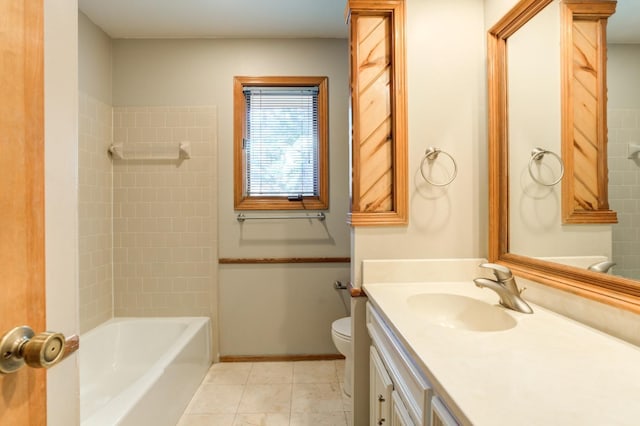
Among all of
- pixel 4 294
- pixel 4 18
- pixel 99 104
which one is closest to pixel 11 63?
pixel 4 18

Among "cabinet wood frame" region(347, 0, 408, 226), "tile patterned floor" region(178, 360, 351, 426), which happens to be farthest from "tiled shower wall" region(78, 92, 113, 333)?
"cabinet wood frame" region(347, 0, 408, 226)

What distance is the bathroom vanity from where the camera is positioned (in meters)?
0.58

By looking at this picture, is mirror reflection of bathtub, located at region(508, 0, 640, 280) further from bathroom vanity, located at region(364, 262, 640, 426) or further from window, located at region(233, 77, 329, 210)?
window, located at region(233, 77, 329, 210)

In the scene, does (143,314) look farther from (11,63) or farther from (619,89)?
(619,89)

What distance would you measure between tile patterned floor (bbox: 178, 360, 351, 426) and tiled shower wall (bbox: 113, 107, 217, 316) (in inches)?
22.2

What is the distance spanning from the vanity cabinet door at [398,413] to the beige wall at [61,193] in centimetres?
87

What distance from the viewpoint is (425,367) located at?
0.75 m

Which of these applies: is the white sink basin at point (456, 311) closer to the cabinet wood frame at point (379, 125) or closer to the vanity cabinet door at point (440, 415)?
the cabinet wood frame at point (379, 125)

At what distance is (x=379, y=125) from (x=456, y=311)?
3.11 feet

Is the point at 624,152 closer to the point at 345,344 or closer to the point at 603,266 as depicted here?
the point at 603,266

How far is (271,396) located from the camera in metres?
2.09

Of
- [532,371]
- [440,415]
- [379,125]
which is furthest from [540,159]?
[440,415]

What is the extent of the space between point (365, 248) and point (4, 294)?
51.7 inches

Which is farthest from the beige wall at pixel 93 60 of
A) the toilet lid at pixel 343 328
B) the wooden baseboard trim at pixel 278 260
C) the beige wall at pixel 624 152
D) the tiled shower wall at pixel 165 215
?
the beige wall at pixel 624 152
